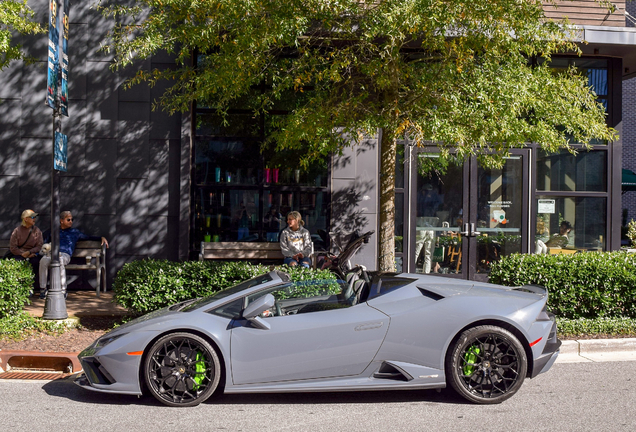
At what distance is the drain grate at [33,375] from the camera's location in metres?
5.89

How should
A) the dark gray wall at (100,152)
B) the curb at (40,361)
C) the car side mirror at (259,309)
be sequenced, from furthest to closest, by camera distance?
the dark gray wall at (100,152) < the curb at (40,361) < the car side mirror at (259,309)

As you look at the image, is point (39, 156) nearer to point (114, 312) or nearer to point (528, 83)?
point (114, 312)

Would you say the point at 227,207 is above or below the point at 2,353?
above

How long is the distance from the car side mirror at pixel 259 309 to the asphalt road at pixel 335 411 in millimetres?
703

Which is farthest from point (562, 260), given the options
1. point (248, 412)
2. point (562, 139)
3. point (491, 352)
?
point (248, 412)

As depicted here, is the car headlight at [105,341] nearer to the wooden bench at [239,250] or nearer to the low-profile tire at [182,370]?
the low-profile tire at [182,370]

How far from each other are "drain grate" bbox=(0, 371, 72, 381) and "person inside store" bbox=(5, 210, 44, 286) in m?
4.36

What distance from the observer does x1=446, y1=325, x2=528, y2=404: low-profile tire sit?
488cm

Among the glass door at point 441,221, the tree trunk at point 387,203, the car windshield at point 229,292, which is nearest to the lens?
the car windshield at point 229,292

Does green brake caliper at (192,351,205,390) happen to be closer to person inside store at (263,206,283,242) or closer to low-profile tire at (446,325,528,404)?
low-profile tire at (446,325,528,404)

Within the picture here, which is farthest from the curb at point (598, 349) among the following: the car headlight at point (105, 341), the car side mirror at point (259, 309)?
the car headlight at point (105, 341)

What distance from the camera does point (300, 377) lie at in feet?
15.7

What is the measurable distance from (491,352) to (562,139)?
454 cm

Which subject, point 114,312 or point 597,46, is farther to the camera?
point 597,46
